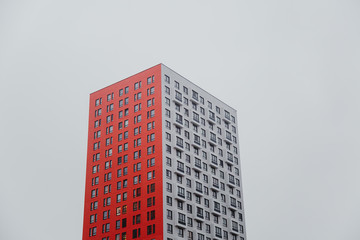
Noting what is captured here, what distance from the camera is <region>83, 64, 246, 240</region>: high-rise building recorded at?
12744 centimetres

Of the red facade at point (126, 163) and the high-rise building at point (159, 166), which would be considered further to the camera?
the high-rise building at point (159, 166)

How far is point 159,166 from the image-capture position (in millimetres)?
128250

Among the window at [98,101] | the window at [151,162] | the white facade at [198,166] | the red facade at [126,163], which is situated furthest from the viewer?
the window at [98,101]

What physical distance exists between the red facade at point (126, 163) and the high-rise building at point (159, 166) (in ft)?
0.67

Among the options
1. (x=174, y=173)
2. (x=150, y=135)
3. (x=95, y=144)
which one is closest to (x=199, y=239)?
(x=174, y=173)

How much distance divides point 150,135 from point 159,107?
677 cm

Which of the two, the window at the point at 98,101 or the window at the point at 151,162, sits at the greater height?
the window at the point at 98,101

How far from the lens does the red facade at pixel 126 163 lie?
416 ft

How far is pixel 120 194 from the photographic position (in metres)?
133

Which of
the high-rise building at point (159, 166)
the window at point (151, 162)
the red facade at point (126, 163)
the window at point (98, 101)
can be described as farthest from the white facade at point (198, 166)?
the window at point (98, 101)

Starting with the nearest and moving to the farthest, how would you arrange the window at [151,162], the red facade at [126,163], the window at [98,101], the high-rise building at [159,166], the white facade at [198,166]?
the red facade at [126,163]
the high-rise building at [159,166]
the white facade at [198,166]
the window at [151,162]
the window at [98,101]

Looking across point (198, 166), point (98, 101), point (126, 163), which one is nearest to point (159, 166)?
point (126, 163)

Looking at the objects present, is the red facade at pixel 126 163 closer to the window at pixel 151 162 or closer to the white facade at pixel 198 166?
the window at pixel 151 162

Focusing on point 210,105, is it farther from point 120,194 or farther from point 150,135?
point 120,194
